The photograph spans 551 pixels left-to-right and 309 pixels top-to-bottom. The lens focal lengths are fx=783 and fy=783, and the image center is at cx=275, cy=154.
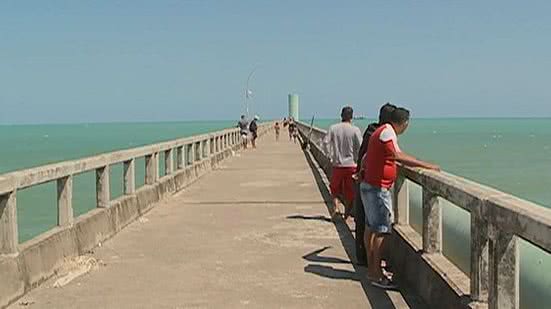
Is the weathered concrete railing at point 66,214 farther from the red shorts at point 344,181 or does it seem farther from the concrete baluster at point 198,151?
the concrete baluster at point 198,151

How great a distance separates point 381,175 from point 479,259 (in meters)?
2.26

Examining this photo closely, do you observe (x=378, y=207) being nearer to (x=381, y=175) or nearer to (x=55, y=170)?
(x=381, y=175)

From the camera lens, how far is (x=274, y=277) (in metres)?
8.44

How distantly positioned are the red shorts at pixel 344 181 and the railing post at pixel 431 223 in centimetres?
472

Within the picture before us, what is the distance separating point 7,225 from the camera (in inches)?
279

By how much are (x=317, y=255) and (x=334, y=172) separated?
257 cm

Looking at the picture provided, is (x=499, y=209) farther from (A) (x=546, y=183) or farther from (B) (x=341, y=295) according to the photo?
(A) (x=546, y=183)

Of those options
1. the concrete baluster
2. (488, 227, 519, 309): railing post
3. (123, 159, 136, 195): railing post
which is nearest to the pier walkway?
(123, 159, 136, 195): railing post

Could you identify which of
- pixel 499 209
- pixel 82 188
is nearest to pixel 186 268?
pixel 499 209

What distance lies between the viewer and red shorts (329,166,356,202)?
1186cm

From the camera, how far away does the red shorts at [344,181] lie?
11859 millimetres

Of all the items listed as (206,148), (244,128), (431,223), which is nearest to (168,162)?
(206,148)

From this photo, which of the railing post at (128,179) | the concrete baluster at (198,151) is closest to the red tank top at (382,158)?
the railing post at (128,179)

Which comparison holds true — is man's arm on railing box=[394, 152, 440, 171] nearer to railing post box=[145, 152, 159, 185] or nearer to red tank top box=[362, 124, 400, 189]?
red tank top box=[362, 124, 400, 189]
